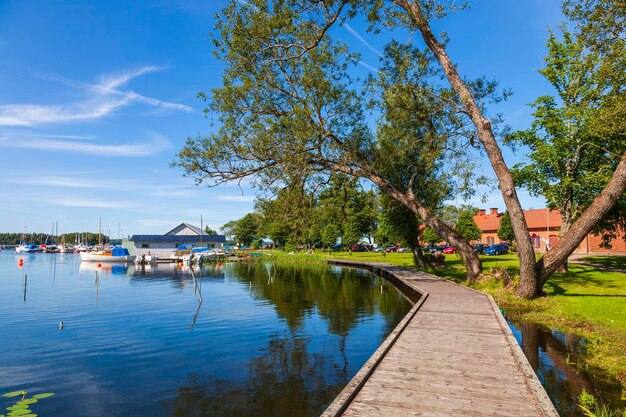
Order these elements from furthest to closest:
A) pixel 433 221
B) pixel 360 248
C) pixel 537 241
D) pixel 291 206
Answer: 1. pixel 360 248
2. pixel 537 241
3. pixel 291 206
4. pixel 433 221

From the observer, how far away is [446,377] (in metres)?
7.28

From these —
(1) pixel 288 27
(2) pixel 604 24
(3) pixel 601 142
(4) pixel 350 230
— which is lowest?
(4) pixel 350 230

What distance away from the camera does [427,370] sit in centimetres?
770

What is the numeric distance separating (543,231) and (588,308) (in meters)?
51.9

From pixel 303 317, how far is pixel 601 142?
2297 cm

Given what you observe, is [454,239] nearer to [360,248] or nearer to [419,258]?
[419,258]

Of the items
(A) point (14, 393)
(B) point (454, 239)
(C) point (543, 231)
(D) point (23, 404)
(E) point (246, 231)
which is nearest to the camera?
(D) point (23, 404)

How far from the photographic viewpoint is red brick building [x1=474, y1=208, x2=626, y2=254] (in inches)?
2021

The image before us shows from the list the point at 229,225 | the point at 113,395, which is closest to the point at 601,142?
the point at 113,395

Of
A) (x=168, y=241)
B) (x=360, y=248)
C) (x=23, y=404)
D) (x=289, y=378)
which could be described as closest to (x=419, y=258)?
(x=289, y=378)

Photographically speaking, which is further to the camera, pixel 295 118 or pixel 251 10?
pixel 295 118

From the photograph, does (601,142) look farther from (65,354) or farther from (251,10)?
(65,354)

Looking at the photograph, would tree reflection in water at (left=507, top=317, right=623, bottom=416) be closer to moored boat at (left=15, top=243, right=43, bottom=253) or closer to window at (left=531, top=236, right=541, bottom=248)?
window at (left=531, top=236, right=541, bottom=248)

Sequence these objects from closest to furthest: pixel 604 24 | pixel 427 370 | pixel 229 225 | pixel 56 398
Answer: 1. pixel 427 370
2. pixel 56 398
3. pixel 604 24
4. pixel 229 225
